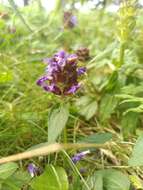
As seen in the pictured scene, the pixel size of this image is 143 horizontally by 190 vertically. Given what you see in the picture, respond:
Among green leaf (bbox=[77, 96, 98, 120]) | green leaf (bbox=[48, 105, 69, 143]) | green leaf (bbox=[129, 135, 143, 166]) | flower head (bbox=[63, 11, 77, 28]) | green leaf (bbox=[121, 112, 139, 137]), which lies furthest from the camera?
flower head (bbox=[63, 11, 77, 28])

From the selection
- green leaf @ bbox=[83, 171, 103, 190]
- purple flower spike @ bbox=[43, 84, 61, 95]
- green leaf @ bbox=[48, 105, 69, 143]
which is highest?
purple flower spike @ bbox=[43, 84, 61, 95]

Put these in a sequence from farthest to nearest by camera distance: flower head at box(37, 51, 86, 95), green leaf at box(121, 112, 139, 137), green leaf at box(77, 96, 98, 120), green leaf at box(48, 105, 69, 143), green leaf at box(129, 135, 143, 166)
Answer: green leaf at box(77, 96, 98, 120) → green leaf at box(121, 112, 139, 137) → flower head at box(37, 51, 86, 95) → green leaf at box(48, 105, 69, 143) → green leaf at box(129, 135, 143, 166)

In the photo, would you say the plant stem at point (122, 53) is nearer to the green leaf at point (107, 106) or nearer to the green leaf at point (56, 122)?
the green leaf at point (107, 106)

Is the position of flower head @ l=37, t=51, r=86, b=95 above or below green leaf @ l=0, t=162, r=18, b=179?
above

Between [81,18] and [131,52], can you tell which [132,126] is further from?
[81,18]

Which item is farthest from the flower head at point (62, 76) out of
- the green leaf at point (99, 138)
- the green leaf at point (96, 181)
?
the green leaf at point (96, 181)

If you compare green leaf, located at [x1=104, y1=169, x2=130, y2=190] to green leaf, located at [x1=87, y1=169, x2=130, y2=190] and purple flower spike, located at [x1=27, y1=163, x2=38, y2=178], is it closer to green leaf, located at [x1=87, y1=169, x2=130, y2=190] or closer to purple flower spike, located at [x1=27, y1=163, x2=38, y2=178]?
green leaf, located at [x1=87, y1=169, x2=130, y2=190]

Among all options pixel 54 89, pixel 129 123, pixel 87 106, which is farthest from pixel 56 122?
pixel 87 106

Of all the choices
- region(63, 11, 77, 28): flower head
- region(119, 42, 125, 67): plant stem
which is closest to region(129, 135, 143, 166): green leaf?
region(119, 42, 125, 67): plant stem
